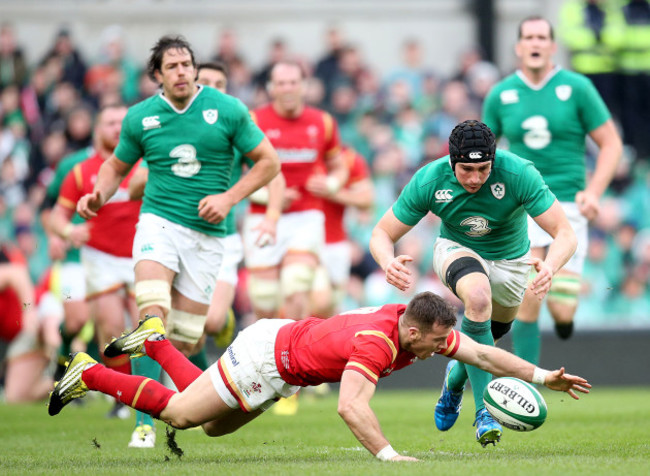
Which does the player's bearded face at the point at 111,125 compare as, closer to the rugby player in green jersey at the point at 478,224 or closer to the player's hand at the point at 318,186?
the player's hand at the point at 318,186

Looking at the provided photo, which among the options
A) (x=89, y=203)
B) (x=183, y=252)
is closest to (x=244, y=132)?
(x=183, y=252)

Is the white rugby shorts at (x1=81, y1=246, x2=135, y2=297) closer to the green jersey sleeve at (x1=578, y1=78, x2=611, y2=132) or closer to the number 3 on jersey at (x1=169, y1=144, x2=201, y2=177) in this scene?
the number 3 on jersey at (x1=169, y1=144, x2=201, y2=177)

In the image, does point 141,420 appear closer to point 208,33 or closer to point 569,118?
point 569,118

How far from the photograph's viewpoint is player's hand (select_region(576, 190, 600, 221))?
933cm

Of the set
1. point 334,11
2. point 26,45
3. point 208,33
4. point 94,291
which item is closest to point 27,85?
point 26,45

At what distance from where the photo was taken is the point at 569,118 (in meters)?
9.73

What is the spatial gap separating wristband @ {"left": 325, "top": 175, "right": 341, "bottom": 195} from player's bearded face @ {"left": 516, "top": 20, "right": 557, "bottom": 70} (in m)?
2.62

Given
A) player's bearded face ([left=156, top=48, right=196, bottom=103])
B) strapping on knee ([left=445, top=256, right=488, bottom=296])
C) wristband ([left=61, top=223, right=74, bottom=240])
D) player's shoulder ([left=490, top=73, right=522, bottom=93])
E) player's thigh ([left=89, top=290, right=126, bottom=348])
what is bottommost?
player's thigh ([left=89, top=290, right=126, bottom=348])

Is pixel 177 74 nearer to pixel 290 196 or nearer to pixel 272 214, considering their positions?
pixel 272 214

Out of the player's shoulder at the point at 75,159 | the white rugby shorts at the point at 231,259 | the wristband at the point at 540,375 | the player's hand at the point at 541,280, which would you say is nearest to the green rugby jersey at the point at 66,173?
the player's shoulder at the point at 75,159

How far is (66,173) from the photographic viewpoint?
11.5 meters

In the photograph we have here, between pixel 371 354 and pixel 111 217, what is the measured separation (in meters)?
4.78

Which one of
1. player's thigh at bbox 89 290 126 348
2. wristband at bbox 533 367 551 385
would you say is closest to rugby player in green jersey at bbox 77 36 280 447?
player's thigh at bbox 89 290 126 348

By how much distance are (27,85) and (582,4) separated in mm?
9272
